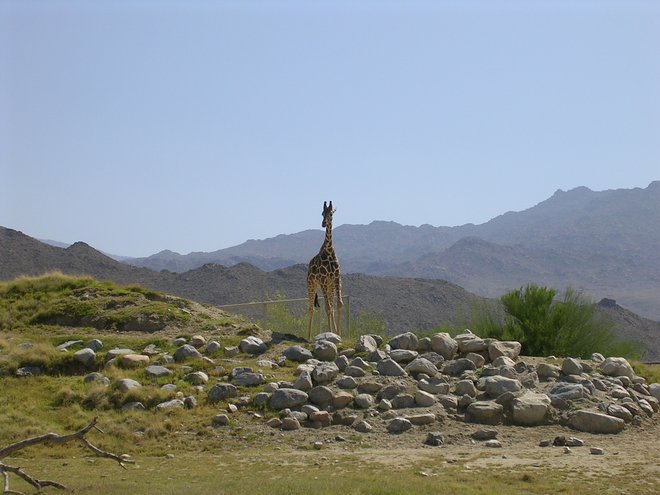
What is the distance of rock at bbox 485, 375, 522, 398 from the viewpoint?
15.2 metres

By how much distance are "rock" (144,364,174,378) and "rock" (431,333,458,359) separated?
5.35m

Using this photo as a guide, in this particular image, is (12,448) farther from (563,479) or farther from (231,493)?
(563,479)

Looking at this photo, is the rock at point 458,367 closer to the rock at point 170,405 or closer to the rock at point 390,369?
the rock at point 390,369

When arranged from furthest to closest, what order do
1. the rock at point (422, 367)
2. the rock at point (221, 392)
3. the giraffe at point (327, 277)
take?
the giraffe at point (327, 277)
the rock at point (422, 367)
the rock at point (221, 392)

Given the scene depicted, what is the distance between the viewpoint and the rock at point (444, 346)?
17.5 m

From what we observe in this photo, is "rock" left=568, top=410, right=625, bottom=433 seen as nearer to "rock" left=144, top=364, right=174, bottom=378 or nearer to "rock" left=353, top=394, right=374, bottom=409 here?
"rock" left=353, top=394, right=374, bottom=409

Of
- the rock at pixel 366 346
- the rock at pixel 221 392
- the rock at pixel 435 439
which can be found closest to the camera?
the rock at pixel 435 439

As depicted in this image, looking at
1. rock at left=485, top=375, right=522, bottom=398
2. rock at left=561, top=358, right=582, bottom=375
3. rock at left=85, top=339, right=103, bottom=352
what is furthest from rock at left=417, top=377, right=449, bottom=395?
rock at left=85, top=339, right=103, bottom=352

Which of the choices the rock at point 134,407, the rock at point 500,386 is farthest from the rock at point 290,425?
the rock at point 500,386

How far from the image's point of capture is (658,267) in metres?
166

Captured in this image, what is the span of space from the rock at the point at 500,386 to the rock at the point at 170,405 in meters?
5.43

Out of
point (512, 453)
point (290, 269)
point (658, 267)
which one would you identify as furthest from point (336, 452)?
point (658, 267)

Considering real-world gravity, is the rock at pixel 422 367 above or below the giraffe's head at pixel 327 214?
below

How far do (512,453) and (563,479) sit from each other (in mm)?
1576
